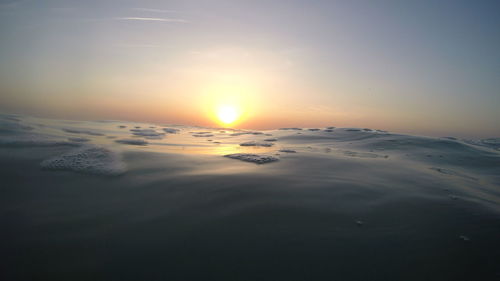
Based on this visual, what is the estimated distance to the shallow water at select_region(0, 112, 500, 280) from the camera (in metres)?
1.56

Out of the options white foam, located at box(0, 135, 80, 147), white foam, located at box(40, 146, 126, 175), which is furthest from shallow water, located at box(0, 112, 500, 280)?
white foam, located at box(0, 135, 80, 147)

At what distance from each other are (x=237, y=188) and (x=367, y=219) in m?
1.53

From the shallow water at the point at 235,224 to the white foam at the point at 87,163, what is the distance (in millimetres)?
28

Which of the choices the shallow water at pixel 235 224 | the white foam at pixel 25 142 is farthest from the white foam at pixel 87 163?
the white foam at pixel 25 142

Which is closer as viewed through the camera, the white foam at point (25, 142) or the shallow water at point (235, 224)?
the shallow water at point (235, 224)

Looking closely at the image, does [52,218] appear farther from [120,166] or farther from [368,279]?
[368,279]

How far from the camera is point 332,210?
239 centimetres

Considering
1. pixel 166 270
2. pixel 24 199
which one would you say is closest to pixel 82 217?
pixel 24 199

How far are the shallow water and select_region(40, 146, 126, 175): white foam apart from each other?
0.03 meters

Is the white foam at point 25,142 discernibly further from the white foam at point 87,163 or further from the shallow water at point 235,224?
the white foam at point 87,163

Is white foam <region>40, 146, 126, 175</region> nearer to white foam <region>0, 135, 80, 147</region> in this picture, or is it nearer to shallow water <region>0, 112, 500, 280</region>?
shallow water <region>0, 112, 500, 280</region>

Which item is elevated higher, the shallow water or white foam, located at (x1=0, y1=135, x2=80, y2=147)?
white foam, located at (x1=0, y1=135, x2=80, y2=147)

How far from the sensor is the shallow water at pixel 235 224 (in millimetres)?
1559

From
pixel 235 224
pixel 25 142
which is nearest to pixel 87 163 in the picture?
pixel 25 142
